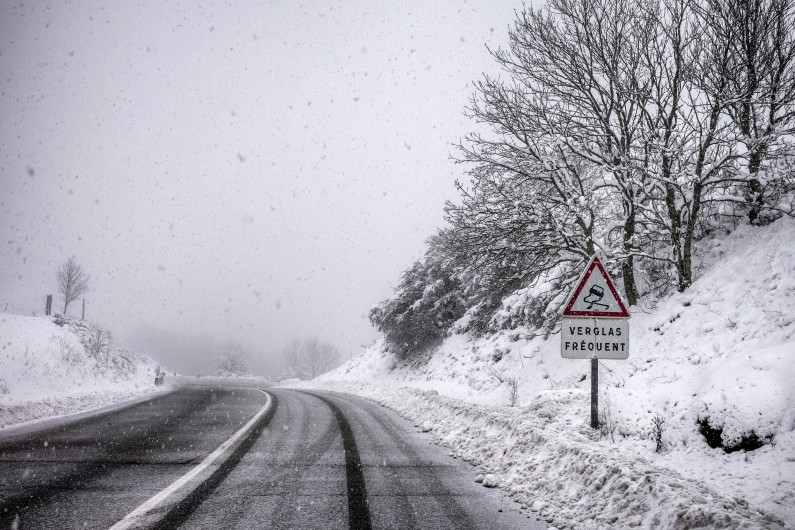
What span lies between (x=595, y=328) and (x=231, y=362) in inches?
3294

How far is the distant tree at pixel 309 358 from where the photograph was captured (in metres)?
90.1

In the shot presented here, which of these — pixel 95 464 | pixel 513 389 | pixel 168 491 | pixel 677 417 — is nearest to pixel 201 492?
pixel 168 491

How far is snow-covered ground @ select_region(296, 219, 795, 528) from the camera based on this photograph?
367cm

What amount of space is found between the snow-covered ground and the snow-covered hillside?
345 inches

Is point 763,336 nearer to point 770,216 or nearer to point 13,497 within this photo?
point 770,216

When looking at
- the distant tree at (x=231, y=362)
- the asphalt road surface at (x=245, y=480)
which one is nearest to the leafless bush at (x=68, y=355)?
the asphalt road surface at (x=245, y=480)

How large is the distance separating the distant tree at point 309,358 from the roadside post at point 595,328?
278 feet

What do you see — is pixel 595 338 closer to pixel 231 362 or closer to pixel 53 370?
pixel 53 370

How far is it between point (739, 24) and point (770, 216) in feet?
13.5

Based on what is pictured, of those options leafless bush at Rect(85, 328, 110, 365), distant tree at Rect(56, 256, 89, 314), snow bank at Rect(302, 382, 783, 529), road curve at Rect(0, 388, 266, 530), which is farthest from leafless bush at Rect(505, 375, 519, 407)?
distant tree at Rect(56, 256, 89, 314)

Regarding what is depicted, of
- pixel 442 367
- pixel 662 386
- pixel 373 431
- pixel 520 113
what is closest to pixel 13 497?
pixel 373 431

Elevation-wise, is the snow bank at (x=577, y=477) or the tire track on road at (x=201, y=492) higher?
the snow bank at (x=577, y=477)

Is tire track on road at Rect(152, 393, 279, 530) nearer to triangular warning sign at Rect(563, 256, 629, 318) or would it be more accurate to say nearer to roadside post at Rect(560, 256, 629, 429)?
roadside post at Rect(560, 256, 629, 429)

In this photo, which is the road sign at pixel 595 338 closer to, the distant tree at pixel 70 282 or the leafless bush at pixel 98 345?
the leafless bush at pixel 98 345
